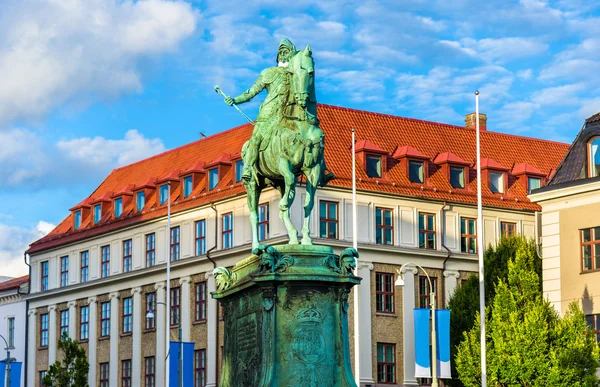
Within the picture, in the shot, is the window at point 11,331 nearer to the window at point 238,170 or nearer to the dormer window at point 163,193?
the dormer window at point 163,193

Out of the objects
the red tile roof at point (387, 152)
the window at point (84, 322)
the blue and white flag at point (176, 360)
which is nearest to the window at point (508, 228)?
the red tile roof at point (387, 152)

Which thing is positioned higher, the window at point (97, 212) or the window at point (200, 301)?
the window at point (97, 212)

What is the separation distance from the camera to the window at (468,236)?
73375 millimetres

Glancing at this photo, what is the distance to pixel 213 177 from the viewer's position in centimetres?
7438

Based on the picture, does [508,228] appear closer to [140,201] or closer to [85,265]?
[140,201]

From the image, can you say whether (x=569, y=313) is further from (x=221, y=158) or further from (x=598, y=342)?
(x=221, y=158)

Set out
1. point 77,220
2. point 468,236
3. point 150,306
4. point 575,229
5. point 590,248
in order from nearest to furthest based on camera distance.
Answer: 1. point 590,248
2. point 575,229
3. point 468,236
4. point 150,306
5. point 77,220

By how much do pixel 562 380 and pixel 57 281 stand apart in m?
45.8

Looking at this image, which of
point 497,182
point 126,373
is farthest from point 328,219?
point 126,373

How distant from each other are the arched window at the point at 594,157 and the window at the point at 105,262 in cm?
3716

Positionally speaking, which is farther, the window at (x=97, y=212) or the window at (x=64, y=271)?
the window at (x=64, y=271)

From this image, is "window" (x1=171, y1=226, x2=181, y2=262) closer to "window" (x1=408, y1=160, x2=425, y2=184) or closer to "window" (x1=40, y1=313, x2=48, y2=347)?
"window" (x1=408, y1=160, x2=425, y2=184)

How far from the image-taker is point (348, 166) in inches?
2783

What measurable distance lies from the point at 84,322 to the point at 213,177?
601 inches
